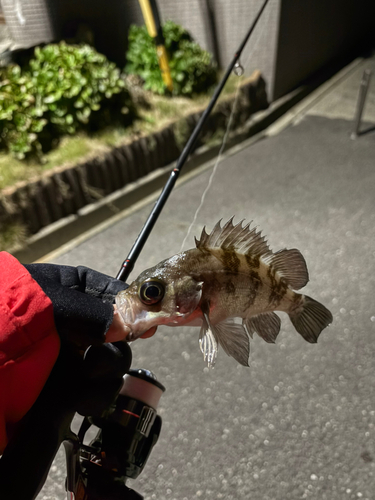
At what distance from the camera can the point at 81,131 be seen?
177 inches

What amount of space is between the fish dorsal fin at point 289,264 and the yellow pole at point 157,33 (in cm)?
475

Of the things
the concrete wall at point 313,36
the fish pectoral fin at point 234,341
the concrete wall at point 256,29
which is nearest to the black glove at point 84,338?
the fish pectoral fin at point 234,341

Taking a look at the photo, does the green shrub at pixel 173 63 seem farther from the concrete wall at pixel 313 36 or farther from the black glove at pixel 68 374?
the black glove at pixel 68 374

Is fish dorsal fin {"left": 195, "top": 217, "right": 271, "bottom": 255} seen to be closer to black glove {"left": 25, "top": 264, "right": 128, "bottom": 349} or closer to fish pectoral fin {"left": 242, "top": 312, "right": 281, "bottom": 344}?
fish pectoral fin {"left": 242, "top": 312, "right": 281, "bottom": 344}

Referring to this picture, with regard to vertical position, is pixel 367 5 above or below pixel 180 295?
below

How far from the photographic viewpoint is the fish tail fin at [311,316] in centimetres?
104

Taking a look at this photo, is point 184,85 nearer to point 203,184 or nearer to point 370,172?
point 203,184

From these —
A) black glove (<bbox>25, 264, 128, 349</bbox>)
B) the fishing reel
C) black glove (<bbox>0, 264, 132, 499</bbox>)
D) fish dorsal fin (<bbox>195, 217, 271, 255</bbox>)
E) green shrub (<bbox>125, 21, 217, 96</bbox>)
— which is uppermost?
fish dorsal fin (<bbox>195, 217, 271, 255</bbox>)

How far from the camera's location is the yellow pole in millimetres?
5047

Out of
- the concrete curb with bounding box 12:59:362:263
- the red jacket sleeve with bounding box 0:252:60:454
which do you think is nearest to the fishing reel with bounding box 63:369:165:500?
the red jacket sleeve with bounding box 0:252:60:454

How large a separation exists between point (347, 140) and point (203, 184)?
1022 mm

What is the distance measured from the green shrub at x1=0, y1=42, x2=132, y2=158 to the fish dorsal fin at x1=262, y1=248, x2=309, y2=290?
3502mm

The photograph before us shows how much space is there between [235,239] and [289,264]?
0.14m

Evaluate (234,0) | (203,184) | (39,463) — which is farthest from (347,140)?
(234,0)
